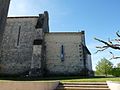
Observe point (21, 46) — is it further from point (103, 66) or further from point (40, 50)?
point (103, 66)

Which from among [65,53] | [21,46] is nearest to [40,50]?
[21,46]

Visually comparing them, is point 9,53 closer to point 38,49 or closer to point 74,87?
point 38,49

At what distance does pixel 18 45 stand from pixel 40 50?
3771 millimetres

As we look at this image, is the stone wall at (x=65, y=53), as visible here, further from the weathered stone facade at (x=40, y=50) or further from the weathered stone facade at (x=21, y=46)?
the weathered stone facade at (x=21, y=46)

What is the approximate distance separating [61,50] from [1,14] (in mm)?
12699

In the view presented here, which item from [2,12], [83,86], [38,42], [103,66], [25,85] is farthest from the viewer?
[103,66]

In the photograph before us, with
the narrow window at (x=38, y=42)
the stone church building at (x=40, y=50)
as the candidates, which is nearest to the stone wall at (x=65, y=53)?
the stone church building at (x=40, y=50)

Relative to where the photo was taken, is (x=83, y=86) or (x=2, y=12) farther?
(x=2, y=12)

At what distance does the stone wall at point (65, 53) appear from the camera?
2392 cm

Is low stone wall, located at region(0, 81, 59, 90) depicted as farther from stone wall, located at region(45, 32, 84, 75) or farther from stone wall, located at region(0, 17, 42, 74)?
stone wall, located at region(0, 17, 42, 74)

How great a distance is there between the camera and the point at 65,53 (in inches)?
966

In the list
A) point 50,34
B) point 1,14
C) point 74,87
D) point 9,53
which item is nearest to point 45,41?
point 50,34

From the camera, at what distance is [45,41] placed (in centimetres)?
2527

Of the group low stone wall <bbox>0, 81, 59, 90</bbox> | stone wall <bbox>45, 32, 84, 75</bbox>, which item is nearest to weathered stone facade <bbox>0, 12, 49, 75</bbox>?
stone wall <bbox>45, 32, 84, 75</bbox>
